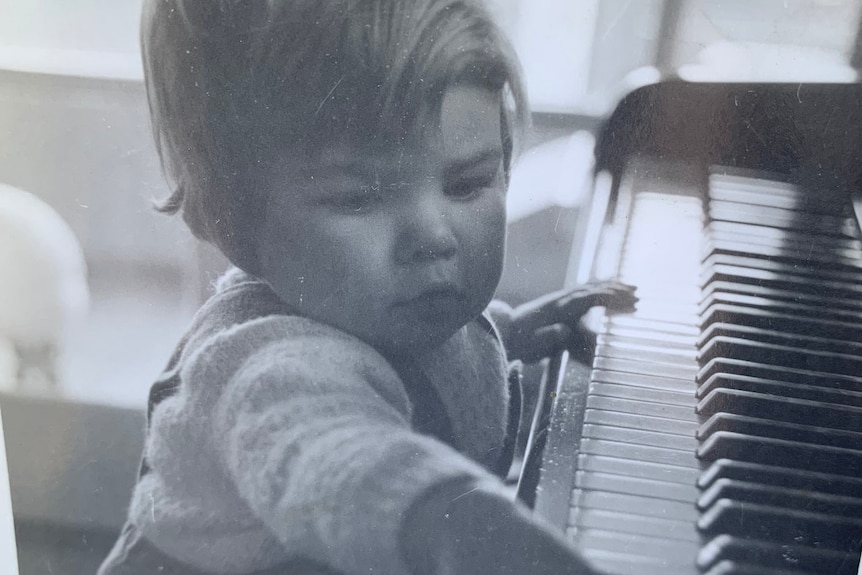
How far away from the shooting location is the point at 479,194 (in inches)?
32.0

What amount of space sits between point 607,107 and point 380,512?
527 mm

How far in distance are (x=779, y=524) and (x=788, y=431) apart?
0.11 m

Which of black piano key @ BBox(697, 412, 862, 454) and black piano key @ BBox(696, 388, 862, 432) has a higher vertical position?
black piano key @ BBox(696, 388, 862, 432)

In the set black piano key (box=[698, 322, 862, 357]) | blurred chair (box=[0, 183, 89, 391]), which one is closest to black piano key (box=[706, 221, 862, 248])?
black piano key (box=[698, 322, 862, 357])

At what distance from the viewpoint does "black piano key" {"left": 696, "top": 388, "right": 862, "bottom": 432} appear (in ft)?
2.73

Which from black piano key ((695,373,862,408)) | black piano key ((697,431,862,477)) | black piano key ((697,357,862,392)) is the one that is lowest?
black piano key ((697,431,862,477))

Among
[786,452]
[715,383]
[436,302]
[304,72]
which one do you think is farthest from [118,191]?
[786,452]

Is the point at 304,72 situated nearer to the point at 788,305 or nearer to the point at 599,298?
the point at 599,298

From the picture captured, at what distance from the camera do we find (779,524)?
84 centimetres

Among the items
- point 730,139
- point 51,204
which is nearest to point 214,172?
point 51,204

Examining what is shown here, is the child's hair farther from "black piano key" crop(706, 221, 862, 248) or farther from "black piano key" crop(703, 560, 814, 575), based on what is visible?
"black piano key" crop(703, 560, 814, 575)

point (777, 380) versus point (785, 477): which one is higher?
point (777, 380)

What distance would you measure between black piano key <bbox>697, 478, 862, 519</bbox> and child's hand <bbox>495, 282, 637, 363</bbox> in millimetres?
235

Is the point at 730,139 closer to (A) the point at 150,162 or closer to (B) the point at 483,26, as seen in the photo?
(B) the point at 483,26
